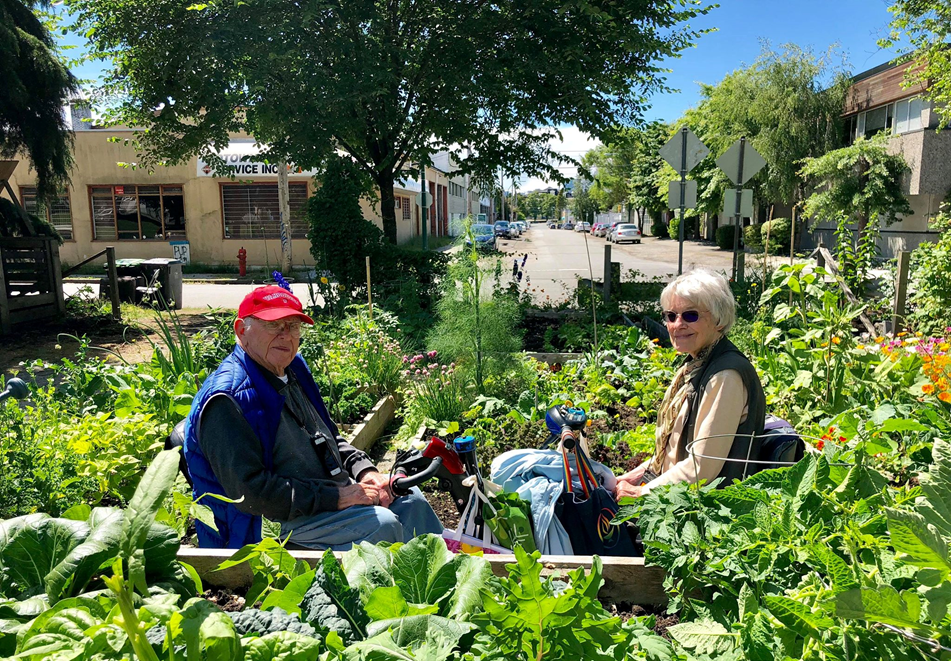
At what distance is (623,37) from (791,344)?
7059 mm

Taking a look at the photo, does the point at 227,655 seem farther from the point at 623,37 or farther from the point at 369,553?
the point at 623,37

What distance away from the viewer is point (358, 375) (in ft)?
17.7

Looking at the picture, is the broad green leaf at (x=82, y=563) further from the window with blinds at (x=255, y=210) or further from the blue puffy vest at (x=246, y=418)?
the window with blinds at (x=255, y=210)

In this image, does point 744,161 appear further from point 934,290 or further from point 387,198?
point 387,198

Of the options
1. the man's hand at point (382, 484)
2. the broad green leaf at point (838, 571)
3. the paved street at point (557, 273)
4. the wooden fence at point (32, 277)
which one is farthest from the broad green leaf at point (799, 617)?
the wooden fence at point (32, 277)

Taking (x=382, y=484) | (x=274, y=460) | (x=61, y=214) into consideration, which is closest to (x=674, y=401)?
(x=382, y=484)

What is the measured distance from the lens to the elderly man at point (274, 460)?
247 centimetres

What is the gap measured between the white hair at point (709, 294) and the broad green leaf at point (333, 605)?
205 centimetres

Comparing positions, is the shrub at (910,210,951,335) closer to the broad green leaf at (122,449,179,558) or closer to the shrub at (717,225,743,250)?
the broad green leaf at (122,449,179,558)

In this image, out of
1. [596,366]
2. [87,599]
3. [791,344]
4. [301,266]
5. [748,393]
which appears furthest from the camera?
[301,266]

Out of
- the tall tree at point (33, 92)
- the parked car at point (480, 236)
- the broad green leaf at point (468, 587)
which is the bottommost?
the broad green leaf at point (468, 587)

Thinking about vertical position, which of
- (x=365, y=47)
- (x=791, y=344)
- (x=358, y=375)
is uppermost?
(x=365, y=47)

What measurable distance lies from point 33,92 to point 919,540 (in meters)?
12.8

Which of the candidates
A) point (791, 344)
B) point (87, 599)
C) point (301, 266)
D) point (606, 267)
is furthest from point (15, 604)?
point (301, 266)
